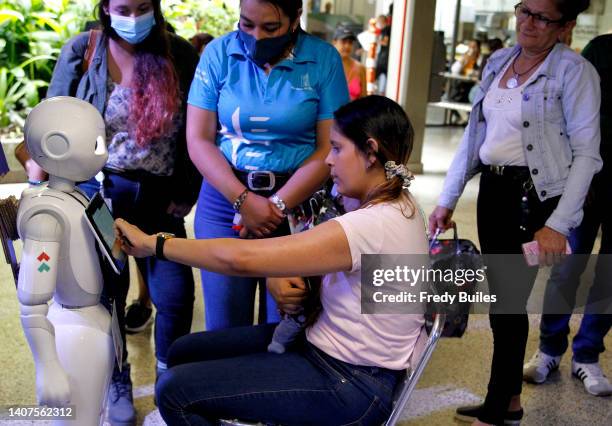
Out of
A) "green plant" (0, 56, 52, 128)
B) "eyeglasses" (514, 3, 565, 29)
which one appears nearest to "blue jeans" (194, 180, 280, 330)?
"eyeglasses" (514, 3, 565, 29)

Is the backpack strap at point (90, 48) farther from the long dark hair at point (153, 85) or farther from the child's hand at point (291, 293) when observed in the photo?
the child's hand at point (291, 293)

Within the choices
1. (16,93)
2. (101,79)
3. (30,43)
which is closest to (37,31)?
(30,43)

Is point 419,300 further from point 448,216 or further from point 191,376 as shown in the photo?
point 448,216

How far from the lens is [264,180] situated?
2.09 meters

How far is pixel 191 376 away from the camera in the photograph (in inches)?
63.5

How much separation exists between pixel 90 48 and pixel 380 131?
1112mm

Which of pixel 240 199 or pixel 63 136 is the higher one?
pixel 63 136

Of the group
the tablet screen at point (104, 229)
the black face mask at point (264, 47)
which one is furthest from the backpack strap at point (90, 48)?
the tablet screen at point (104, 229)

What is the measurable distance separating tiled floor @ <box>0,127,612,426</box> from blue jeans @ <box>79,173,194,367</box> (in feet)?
1.38

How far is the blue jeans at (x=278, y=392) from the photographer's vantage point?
159 cm

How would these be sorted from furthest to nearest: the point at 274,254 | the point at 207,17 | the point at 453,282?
the point at 207,17 < the point at 453,282 < the point at 274,254

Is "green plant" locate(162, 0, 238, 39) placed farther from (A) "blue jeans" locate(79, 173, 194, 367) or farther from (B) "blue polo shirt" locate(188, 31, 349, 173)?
(B) "blue polo shirt" locate(188, 31, 349, 173)

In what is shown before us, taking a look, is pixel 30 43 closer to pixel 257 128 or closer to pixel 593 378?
pixel 257 128

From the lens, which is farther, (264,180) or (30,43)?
(30,43)
